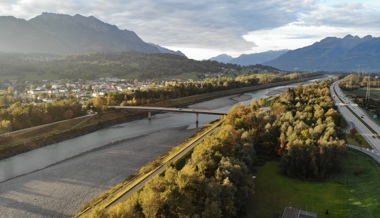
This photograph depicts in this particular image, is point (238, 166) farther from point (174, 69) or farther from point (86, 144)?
point (174, 69)

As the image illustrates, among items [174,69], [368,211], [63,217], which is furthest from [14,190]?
[174,69]

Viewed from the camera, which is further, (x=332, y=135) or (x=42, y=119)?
(x=42, y=119)

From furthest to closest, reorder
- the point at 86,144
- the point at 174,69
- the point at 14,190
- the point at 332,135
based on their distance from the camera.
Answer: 1. the point at 174,69
2. the point at 86,144
3. the point at 332,135
4. the point at 14,190

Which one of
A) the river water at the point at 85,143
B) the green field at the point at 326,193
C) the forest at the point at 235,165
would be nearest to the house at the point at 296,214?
the green field at the point at 326,193

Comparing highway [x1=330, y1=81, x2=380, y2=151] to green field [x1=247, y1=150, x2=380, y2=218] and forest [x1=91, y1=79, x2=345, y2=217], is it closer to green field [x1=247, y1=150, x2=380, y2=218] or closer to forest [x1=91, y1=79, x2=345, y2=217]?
forest [x1=91, y1=79, x2=345, y2=217]

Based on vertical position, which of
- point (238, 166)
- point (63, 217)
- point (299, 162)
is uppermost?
point (238, 166)

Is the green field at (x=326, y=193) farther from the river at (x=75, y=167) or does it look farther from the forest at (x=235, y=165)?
the river at (x=75, y=167)
